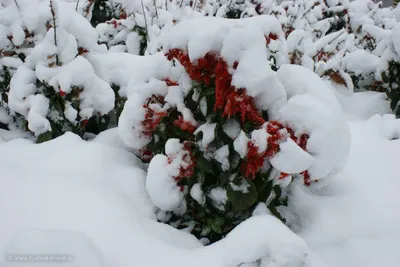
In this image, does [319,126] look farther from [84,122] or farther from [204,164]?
[84,122]

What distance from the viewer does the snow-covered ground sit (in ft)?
4.48

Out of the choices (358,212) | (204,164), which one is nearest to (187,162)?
(204,164)

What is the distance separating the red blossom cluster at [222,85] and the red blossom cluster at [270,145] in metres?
0.07

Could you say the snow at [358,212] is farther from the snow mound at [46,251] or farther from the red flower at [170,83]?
the snow mound at [46,251]

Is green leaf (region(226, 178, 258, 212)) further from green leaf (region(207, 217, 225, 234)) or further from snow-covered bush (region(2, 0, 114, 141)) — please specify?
snow-covered bush (region(2, 0, 114, 141))

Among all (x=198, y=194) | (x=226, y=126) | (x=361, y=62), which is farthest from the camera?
(x=361, y=62)

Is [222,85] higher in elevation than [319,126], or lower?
higher

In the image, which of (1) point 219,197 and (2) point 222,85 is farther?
(1) point 219,197

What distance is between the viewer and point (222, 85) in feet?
5.18

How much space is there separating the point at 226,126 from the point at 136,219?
0.57 metres

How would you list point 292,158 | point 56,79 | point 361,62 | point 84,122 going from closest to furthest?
point 292,158 → point 56,79 → point 84,122 → point 361,62

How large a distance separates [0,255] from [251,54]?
1.19 meters

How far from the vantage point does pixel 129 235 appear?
5.20ft

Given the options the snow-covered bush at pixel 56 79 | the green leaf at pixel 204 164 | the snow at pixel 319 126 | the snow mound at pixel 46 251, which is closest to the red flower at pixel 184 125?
the green leaf at pixel 204 164
